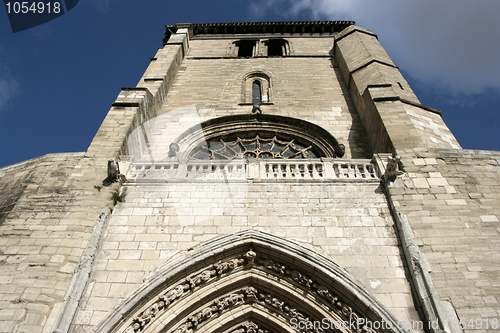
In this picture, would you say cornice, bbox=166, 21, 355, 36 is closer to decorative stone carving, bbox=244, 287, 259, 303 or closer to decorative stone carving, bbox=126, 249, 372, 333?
decorative stone carving, bbox=126, 249, 372, 333

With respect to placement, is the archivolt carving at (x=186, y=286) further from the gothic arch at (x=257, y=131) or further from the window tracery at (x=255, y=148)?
the gothic arch at (x=257, y=131)

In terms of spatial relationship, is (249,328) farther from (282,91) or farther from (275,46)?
(275,46)

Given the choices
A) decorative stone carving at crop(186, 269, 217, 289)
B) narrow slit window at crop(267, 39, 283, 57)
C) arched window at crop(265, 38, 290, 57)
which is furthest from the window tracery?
narrow slit window at crop(267, 39, 283, 57)

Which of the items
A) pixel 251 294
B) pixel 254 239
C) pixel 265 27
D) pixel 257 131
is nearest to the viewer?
pixel 251 294

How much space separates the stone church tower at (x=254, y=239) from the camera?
4.56 meters

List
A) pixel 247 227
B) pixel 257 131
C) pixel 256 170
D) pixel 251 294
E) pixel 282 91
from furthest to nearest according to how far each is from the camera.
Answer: pixel 282 91
pixel 257 131
pixel 256 170
pixel 247 227
pixel 251 294

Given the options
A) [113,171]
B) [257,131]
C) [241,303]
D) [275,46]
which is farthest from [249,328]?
[275,46]

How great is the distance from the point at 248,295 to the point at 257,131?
4.88m

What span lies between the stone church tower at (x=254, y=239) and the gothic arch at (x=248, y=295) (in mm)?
15

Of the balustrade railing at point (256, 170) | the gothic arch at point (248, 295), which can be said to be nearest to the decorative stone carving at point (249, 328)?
the gothic arch at point (248, 295)

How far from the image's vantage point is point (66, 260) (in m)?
4.96

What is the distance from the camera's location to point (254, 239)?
17.6ft

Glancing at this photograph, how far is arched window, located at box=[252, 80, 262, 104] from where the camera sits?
10.9m

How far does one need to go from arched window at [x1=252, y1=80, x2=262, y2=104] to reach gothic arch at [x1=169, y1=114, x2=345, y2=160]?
4.16 ft
